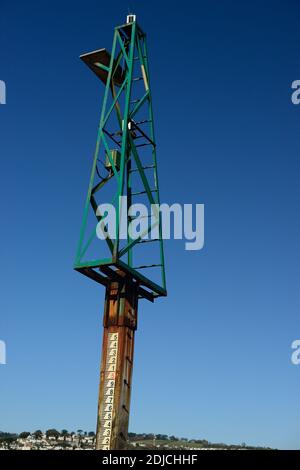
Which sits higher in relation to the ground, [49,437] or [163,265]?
[163,265]

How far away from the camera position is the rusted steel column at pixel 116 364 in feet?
81.6

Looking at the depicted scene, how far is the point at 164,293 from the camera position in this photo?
29.5 meters

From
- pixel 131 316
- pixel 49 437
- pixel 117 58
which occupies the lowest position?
pixel 49 437

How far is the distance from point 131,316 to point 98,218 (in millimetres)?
5482

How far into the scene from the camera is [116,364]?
25.7 m

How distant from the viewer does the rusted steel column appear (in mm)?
24859
